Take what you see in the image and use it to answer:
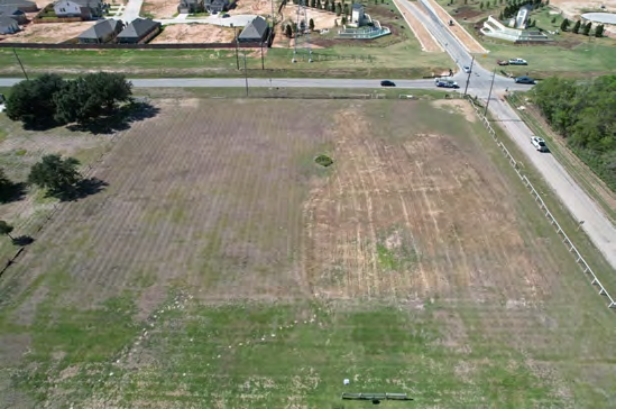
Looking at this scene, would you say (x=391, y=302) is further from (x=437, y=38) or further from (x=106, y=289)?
(x=437, y=38)

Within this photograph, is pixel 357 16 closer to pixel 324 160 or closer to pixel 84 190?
pixel 324 160

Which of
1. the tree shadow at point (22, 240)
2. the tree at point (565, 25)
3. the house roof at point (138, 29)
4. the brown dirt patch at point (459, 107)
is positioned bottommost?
the tree shadow at point (22, 240)

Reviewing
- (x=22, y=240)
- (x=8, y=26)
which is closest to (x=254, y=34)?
(x=8, y=26)

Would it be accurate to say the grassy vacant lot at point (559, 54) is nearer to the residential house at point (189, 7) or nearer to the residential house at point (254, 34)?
the residential house at point (254, 34)

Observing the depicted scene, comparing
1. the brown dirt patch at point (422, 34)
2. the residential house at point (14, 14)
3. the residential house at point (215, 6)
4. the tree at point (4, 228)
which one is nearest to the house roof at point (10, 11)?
the residential house at point (14, 14)

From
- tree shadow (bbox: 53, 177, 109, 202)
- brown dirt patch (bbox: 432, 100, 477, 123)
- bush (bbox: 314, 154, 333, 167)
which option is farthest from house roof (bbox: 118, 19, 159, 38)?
brown dirt patch (bbox: 432, 100, 477, 123)
